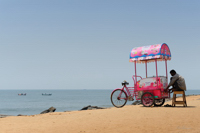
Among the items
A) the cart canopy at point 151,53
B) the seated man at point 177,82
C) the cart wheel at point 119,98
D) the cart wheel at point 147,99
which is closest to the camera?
the seated man at point 177,82

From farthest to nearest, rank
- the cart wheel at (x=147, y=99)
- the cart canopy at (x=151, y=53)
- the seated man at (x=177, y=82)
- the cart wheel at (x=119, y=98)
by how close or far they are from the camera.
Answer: the cart wheel at (x=119, y=98) → the cart wheel at (x=147, y=99) → the cart canopy at (x=151, y=53) → the seated man at (x=177, y=82)

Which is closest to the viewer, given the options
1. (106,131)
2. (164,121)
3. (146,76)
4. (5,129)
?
(106,131)

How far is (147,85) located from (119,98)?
1.93 meters

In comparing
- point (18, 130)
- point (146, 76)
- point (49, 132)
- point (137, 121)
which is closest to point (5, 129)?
point (18, 130)

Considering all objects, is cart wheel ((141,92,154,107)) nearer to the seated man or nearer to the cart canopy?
the seated man

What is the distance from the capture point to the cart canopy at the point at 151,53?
16.6m

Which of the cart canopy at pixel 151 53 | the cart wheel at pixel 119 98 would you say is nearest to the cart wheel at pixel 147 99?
the cart wheel at pixel 119 98

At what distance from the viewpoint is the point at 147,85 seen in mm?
17109

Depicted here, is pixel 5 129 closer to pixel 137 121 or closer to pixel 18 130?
pixel 18 130

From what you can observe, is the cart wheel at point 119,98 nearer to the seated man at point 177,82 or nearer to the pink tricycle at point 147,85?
the pink tricycle at point 147,85

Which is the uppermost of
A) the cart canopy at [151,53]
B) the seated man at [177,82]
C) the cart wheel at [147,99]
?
the cart canopy at [151,53]

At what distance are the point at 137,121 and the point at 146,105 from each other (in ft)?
20.3

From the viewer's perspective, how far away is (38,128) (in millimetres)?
10109

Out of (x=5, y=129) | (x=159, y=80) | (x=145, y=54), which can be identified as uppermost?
(x=145, y=54)
